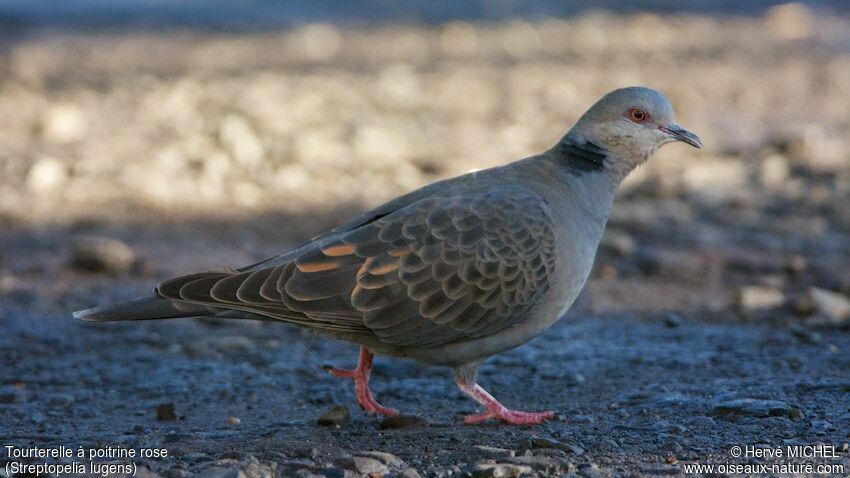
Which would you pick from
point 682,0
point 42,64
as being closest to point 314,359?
point 42,64

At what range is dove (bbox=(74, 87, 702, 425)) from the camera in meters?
4.97

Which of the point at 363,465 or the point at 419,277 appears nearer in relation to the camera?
the point at 363,465

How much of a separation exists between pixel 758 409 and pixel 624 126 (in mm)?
1460

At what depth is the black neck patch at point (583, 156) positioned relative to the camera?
562 cm

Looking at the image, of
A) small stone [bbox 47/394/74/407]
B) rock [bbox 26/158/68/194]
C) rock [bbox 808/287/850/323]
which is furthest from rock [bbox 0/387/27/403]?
rock [bbox 808/287/850/323]

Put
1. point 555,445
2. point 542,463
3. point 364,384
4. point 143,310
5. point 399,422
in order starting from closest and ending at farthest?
point 542,463 < point 555,445 < point 143,310 < point 399,422 < point 364,384

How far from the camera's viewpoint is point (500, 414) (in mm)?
5113

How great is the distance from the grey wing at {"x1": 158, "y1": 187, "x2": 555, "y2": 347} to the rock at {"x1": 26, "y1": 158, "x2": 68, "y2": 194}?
4.38 m

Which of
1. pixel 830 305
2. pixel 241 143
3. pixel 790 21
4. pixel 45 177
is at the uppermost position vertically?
pixel 790 21

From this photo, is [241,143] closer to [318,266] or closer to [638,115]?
[638,115]

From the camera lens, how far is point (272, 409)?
5410 mm

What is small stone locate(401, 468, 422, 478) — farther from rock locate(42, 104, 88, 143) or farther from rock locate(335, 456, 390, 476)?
rock locate(42, 104, 88, 143)

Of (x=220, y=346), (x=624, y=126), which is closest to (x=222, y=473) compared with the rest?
(x=220, y=346)

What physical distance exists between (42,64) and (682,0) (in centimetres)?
1456
